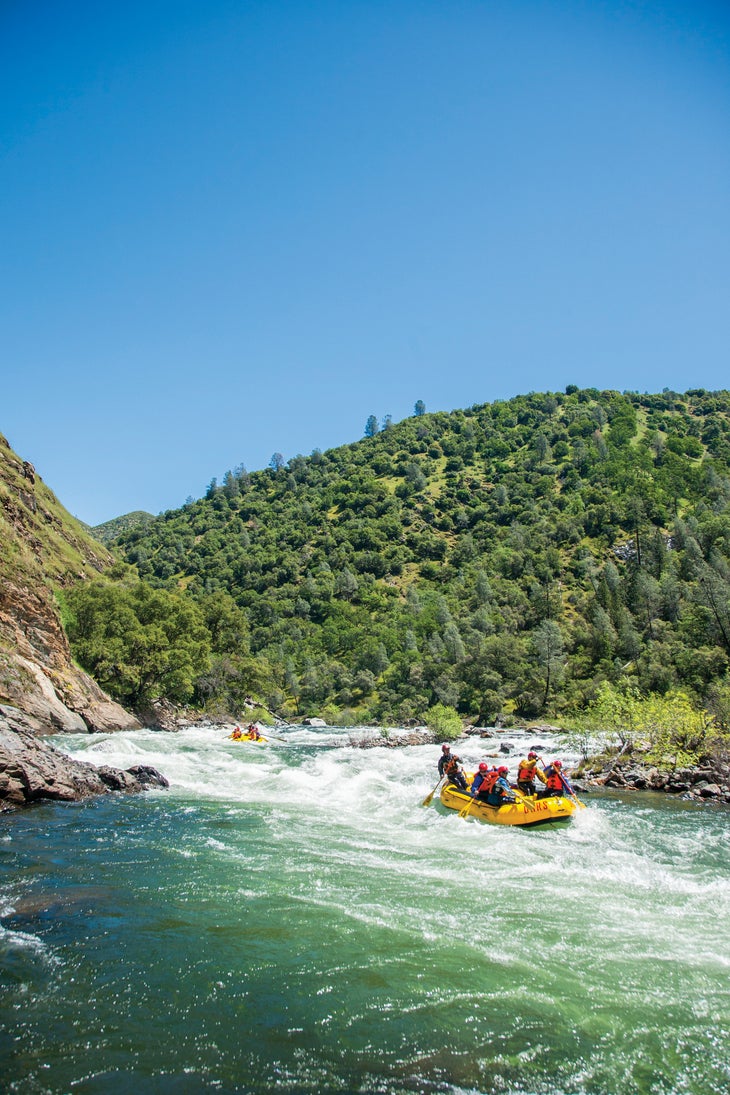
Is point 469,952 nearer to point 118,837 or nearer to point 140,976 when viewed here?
point 140,976

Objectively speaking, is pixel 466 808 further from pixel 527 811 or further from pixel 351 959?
pixel 351 959

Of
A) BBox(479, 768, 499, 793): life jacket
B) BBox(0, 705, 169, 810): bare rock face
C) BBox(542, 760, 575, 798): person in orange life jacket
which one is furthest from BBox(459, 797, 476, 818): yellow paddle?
BBox(0, 705, 169, 810): bare rock face

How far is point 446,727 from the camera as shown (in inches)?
2376

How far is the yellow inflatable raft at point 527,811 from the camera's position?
62.5 feet

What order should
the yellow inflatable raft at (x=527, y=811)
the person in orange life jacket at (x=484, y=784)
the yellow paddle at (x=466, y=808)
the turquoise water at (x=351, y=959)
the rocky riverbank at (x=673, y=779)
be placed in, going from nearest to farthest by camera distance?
the turquoise water at (x=351, y=959) < the yellow inflatable raft at (x=527, y=811) < the yellow paddle at (x=466, y=808) < the person in orange life jacket at (x=484, y=784) < the rocky riverbank at (x=673, y=779)

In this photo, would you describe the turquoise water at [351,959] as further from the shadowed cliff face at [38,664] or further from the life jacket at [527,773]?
the shadowed cliff face at [38,664]

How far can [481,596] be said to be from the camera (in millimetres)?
129000

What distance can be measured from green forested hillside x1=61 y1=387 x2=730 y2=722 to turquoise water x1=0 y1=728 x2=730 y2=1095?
137 feet

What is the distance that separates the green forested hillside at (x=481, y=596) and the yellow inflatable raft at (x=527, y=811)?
3988cm

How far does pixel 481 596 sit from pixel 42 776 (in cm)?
11697

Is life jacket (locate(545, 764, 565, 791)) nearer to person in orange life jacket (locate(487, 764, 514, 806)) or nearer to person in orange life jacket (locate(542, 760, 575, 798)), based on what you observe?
person in orange life jacket (locate(542, 760, 575, 798))

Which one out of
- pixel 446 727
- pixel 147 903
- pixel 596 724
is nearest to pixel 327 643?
pixel 446 727

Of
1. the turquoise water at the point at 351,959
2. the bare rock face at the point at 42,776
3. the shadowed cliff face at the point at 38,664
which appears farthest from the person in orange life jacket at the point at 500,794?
the shadowed cliff face at the point at 38,664

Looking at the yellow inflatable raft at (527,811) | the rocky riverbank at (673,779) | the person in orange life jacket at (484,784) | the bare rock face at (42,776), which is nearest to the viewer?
the bare rock face at (42,776)
